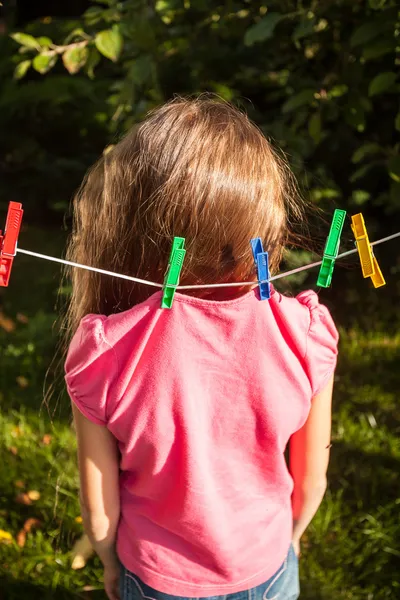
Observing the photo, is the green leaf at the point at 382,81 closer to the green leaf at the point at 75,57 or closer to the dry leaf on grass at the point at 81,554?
the green leaf at the point at 75,57

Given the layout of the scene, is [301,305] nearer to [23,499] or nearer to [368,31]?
[368,31]

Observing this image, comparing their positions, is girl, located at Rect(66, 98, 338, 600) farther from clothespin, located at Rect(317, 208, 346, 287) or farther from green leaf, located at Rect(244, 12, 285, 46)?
green leaf, located at Rect(244, 12, 285, 46)

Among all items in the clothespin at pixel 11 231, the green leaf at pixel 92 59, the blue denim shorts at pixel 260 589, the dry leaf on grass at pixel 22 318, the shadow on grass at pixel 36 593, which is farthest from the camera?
the dry leaf on grass at pixel 22 318

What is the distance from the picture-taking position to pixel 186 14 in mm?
2719

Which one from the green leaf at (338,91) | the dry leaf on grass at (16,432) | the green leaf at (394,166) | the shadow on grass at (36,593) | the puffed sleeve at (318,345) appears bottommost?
the shadow on grass at (36,593)

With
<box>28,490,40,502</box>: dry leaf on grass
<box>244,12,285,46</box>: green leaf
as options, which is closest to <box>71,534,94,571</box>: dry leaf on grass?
A: <box>28,490,40,502</box>: dry leaf on grass

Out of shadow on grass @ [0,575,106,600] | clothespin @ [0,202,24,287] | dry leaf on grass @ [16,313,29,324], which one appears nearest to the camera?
clothespin @ [0,202,24,287]

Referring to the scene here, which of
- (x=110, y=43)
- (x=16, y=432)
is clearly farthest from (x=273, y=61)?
(x=16, y=432)

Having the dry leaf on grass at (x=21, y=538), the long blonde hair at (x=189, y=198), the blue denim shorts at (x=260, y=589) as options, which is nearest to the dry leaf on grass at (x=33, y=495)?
the dry leaf on grass at (x=21, y=538)

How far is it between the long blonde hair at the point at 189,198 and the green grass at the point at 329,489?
0.78 metres

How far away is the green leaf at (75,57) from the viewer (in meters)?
2.56

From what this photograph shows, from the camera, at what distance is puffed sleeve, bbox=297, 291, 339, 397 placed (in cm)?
126

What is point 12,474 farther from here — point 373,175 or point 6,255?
point 373,175

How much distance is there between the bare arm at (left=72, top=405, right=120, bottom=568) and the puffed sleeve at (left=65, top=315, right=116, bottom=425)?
0.07m
